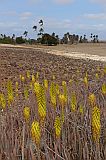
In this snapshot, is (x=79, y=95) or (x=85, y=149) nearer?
(x=85, y=149)

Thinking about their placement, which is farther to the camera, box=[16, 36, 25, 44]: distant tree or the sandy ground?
box=[16, 36, 25, 44]: distant tree

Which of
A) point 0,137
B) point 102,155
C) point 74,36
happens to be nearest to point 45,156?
point 102,155

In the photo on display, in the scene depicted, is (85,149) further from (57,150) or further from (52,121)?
(52,121)

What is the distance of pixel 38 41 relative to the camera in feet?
133

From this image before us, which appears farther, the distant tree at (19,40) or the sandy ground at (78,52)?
the distant tree at (19,40)

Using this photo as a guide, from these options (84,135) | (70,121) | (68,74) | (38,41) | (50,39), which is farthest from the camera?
(38,41)

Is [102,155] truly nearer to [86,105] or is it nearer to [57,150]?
[57,150]

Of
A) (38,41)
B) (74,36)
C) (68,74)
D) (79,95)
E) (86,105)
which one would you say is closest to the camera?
(86,105)

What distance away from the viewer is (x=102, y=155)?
2316 mm

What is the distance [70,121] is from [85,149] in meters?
0.58

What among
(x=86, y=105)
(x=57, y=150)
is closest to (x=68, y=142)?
(x=57, y=150)

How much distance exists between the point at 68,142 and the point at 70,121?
25 cm

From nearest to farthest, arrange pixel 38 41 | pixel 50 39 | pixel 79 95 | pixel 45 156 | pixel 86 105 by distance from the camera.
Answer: pixel 45 156 → pixel 86 105 → pixel 79 95 → pixel 50 39 → pixel 38 41

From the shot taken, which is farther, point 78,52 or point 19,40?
point 19,40
